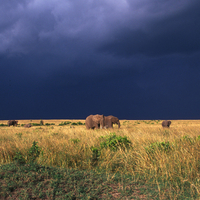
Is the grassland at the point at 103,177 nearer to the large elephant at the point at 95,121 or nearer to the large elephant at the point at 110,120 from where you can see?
the large elephant at the point at 95,121

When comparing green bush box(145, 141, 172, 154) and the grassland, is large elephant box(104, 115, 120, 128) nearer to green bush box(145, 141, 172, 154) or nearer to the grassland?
green bush box(145, 141, 172, 154)

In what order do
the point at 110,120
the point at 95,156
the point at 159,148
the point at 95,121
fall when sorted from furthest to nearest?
the point at 110,120 < the point at 95,121 < the point at 159,148 < the point at 95,156

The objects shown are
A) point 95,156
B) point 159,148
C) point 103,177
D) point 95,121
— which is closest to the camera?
point 103,177

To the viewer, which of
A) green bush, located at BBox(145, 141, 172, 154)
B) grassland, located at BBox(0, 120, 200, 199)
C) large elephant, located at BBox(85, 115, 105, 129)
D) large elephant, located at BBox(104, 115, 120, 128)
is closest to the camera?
grassland, located at BBox(0, 120, 200, 199)

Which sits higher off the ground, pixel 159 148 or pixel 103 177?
pixel 159 148

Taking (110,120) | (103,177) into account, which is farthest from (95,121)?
(103,177)

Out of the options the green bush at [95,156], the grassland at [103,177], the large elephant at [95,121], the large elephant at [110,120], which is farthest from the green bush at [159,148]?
the large elephant at [110,120]

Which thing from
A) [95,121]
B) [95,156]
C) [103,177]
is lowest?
[103,177]

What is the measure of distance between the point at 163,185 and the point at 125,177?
98 centimetres

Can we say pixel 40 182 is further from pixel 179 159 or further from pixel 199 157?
pixel 199 157

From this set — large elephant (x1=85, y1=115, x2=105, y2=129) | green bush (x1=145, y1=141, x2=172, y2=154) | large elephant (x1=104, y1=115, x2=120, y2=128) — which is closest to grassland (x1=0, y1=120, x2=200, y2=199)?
green bush (x1=145, y1=141, x2=172, y2=154)

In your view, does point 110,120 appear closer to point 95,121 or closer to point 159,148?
point 95,121

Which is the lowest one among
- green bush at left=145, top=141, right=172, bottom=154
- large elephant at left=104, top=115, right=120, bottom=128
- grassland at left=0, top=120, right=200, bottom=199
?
grassland at left=0, top=120, right=200, bottom=199

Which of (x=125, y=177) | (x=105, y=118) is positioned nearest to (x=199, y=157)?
(x=125, y=177)
